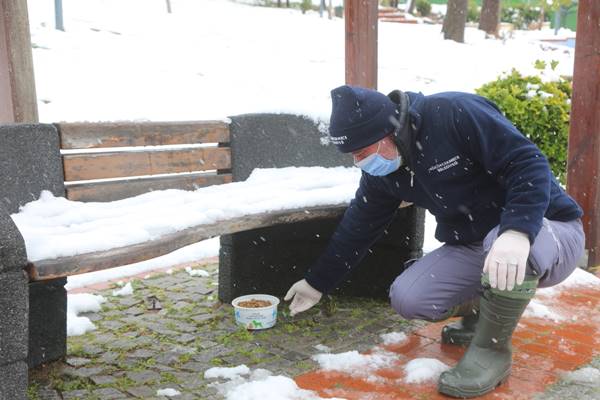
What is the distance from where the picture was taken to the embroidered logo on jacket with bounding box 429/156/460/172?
9.31 feet

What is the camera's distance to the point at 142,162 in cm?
371

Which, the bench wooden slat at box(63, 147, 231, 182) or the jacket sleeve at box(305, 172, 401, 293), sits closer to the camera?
the jacket sleeve at box(305, 172, 401, 293)

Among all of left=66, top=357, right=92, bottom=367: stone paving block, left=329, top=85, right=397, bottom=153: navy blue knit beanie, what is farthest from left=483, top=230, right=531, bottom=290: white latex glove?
left=66, top=357, right=92, bottom=367: stone paving block

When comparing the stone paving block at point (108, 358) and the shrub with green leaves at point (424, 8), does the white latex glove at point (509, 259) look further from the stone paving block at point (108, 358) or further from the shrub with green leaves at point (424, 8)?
the shrub with green leaves at point (424, 8)

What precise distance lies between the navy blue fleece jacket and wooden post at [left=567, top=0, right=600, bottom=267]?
1680mm

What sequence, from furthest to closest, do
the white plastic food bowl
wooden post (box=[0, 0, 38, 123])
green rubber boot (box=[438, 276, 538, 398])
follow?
1. wooden post (box=[0, 0, 38, 123])
2. the white plastic food bowl
3. green rubber boot (box=[438, 276, 538, 398])

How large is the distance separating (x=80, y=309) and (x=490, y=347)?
7.49ft

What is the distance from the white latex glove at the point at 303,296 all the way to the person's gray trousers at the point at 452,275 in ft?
1.21

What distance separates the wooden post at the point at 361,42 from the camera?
188 inches

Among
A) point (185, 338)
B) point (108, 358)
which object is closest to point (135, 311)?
point (185, 338)

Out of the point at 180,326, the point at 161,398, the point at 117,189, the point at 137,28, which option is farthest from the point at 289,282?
the point at 137,28

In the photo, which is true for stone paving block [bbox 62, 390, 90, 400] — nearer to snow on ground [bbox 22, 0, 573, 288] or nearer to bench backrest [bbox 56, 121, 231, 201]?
bench backrest [bbox 56, 121, 231, 201]

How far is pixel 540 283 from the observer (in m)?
2.98

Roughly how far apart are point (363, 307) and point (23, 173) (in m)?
1.98
